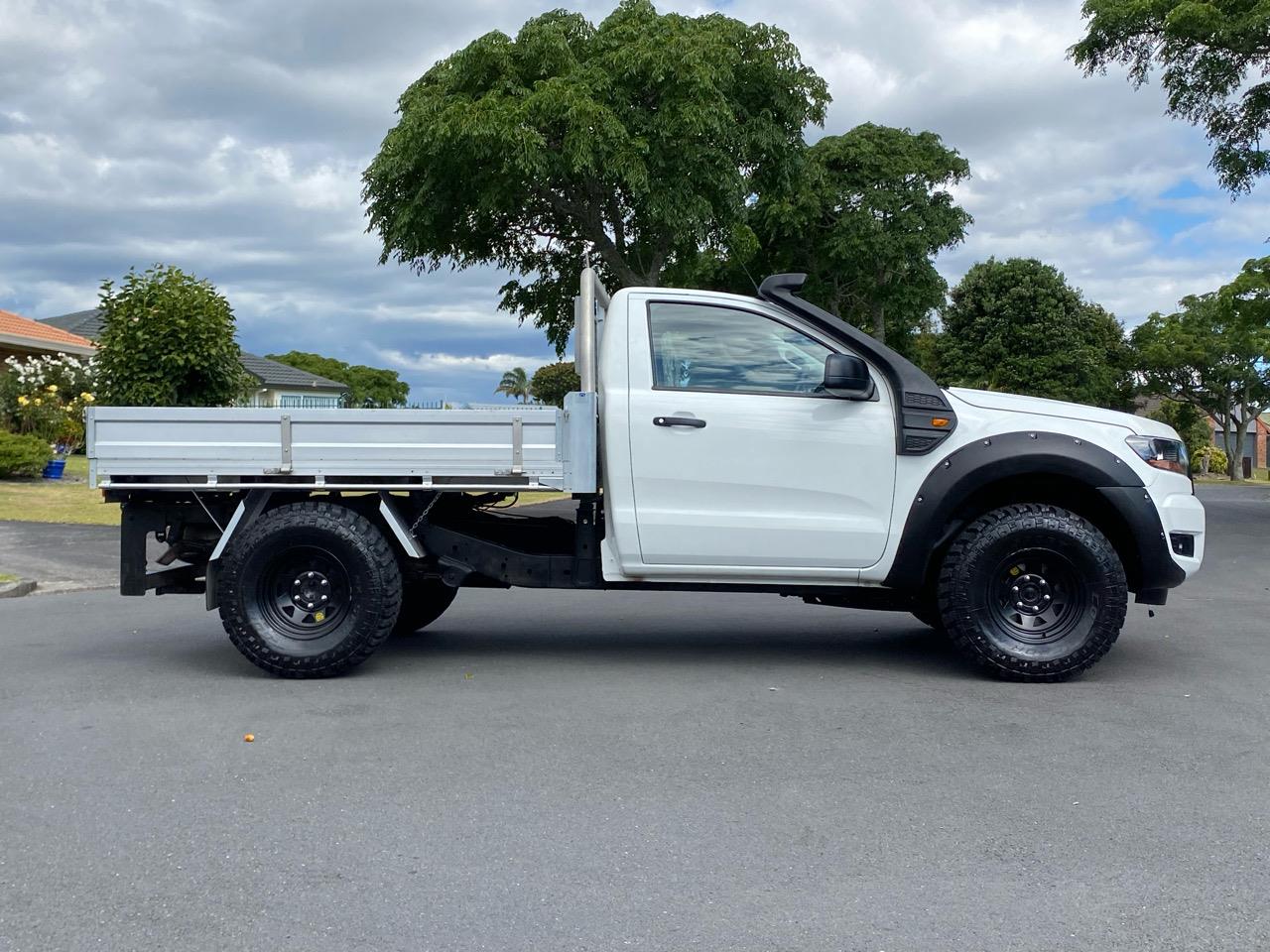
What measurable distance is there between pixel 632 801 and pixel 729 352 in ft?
9.25

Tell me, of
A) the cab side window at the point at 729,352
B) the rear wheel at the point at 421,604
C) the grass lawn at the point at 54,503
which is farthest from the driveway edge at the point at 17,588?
the cab side window at the point at 729,352

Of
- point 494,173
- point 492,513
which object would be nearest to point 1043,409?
point 492,513

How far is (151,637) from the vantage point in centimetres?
780

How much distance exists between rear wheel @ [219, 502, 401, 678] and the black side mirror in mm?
2470

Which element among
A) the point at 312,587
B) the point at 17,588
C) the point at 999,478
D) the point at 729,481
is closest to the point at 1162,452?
the point at 999,478

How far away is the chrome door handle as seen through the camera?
20.1ft

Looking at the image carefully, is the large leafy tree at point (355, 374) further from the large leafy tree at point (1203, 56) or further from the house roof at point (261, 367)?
the large leafy tree at point (1203, 56)

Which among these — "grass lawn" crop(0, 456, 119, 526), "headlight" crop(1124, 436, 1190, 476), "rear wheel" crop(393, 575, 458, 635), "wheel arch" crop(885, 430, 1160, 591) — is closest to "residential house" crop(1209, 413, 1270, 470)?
"grass lawn" crop(0, 456, 119, 526)

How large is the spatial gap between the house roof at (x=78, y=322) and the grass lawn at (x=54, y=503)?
20644mm

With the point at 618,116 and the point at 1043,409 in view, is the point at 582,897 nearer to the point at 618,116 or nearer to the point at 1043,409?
the point at 1043,409

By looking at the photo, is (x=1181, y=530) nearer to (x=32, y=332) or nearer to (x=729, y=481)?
(x=729, y=481)

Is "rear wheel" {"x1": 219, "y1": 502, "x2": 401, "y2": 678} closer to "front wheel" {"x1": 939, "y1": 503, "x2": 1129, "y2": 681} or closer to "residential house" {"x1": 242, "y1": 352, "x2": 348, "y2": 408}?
"front wheel" {"x1": 939, "y1": 503, "x2": 1129, "y2": 681}

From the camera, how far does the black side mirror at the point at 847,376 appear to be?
6031mm

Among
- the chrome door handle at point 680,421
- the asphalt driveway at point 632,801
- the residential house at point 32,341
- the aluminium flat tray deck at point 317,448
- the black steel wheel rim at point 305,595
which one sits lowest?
the asphalt driveway at point 632,801
